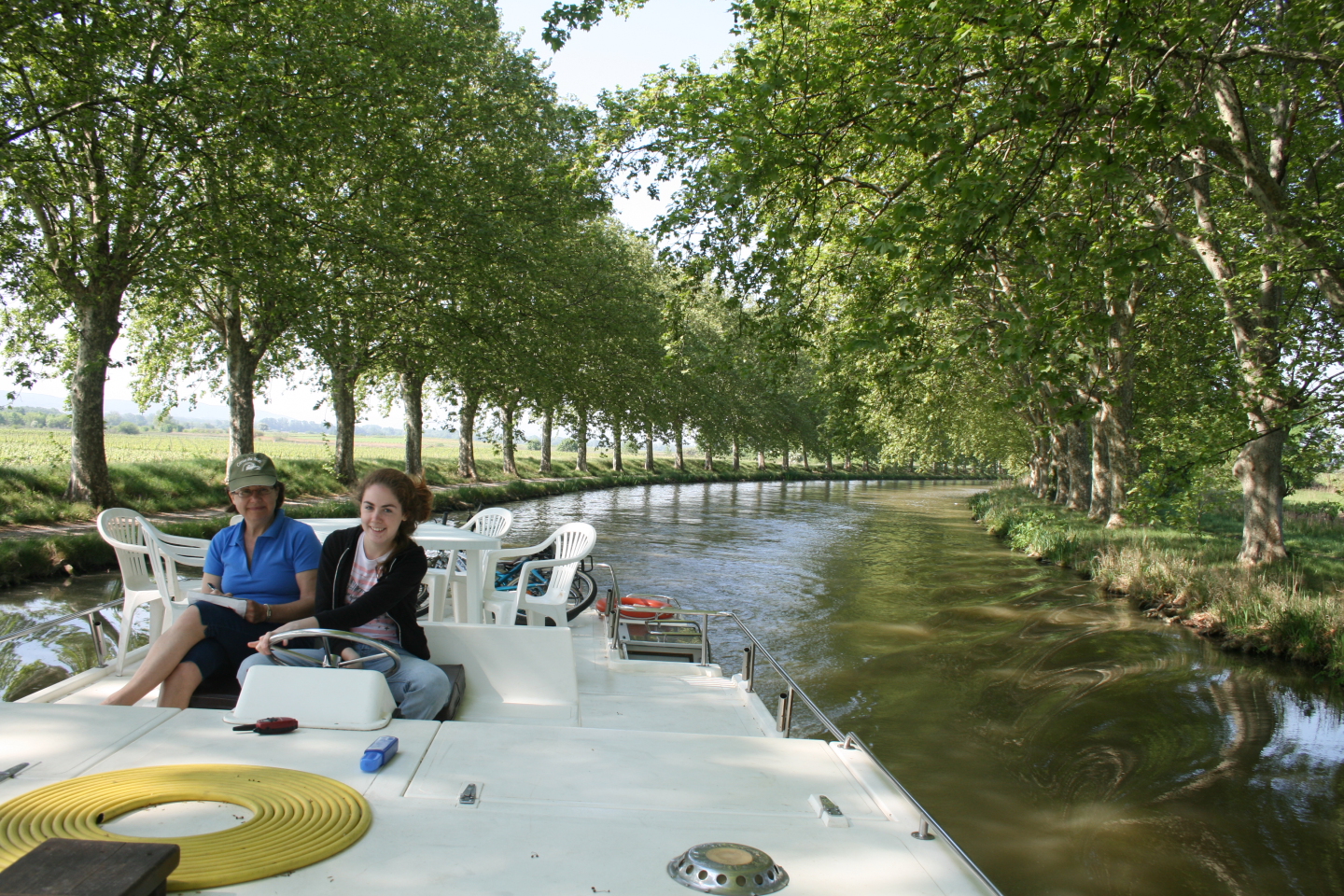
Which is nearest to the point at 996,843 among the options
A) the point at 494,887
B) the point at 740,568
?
the point at 494,887

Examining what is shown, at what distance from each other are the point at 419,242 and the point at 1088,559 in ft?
52.8

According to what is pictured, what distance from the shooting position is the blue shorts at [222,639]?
4422mm

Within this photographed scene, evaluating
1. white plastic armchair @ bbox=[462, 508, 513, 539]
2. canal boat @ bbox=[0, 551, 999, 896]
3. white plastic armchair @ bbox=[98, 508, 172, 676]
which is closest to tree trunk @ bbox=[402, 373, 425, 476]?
white plastic armchair @ bbox=[462, 508, 513, 539]

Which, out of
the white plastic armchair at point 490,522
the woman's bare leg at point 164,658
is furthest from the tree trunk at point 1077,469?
the woman's bare leg at point 164,658

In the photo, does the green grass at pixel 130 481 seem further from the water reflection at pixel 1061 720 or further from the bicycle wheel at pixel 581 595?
the bicycle wheel at pixel 581 595

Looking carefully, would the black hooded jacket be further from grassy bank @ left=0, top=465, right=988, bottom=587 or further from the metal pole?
grassy bank @ left=0, top=465, right=988, bottom=587

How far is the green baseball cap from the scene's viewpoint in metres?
4.84

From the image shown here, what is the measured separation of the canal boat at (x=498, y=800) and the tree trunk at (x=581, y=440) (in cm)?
2714

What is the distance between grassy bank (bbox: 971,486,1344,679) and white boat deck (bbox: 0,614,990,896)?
10.1m

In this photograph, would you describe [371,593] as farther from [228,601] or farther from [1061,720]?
[1061,720]

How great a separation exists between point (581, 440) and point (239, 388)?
70.7ft

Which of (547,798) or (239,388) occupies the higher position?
(239,388)

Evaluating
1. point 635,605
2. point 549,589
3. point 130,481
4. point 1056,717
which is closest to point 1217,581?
point 1056,717

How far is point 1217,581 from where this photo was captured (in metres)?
13.1
